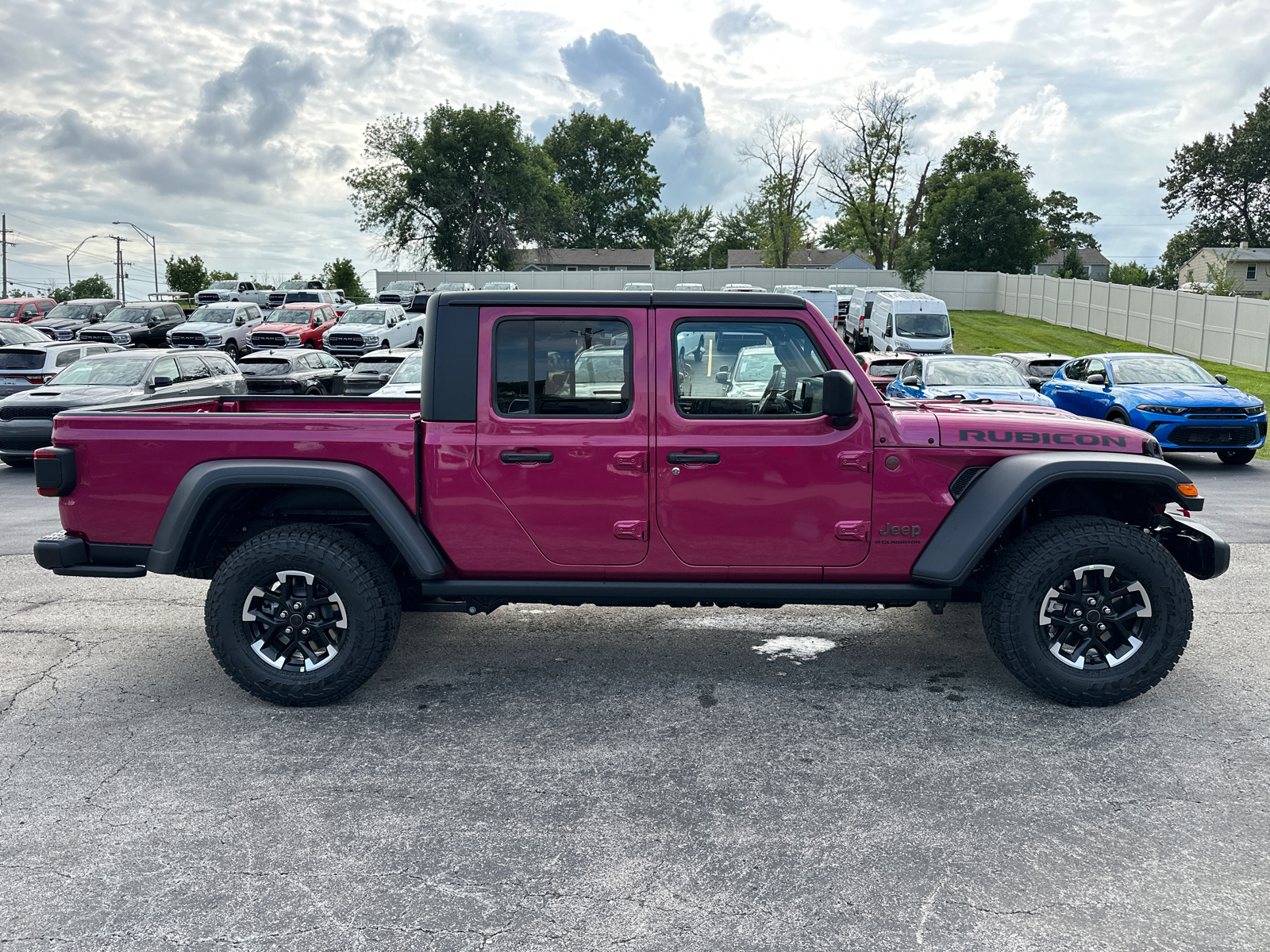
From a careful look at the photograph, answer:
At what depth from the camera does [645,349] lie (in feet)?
16.2

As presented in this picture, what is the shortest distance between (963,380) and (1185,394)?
119 inches

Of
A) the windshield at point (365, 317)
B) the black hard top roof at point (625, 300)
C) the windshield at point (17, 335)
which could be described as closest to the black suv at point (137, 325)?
the windshield at point (17, 335)

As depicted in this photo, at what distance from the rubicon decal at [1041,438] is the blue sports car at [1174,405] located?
8415 mm

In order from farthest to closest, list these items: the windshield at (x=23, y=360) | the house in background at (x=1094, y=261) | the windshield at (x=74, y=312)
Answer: the house in background at (x=1094, y=261)
the windshield at (x=74, y=312)
the windshield at (x=23, y=360)

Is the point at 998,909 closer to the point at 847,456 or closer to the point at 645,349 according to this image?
the point at 847,456

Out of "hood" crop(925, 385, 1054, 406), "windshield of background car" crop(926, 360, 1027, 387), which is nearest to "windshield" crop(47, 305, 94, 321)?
"windshield of background car" crop(926, 360, 1027, 387)

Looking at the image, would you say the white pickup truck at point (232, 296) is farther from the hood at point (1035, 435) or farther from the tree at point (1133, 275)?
the tree at point (1133, 275)

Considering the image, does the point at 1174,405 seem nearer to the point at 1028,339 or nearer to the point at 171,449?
the point at 171,449

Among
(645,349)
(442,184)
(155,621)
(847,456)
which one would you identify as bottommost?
(155,621)

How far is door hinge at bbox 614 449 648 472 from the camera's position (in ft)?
→ 15.9

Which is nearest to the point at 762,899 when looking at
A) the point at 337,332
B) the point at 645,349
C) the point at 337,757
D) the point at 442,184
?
the point at 337,757

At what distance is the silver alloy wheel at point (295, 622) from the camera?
16.4 ft

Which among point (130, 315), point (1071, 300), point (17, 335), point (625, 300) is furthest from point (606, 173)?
point (625, 300)

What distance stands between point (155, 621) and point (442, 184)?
6121cm
